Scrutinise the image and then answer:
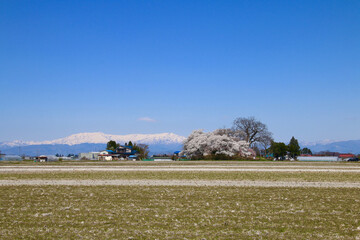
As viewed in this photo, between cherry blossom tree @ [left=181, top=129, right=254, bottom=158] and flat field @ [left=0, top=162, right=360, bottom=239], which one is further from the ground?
cherry blossom tree @ [left=181, top=129, right=254, bottom=158]

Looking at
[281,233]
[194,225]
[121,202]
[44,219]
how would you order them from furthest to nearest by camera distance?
[121,202], [44,219], [194,225], [281,233]

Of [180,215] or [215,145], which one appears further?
[215,145]

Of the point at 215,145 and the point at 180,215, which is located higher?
the point at 215,145

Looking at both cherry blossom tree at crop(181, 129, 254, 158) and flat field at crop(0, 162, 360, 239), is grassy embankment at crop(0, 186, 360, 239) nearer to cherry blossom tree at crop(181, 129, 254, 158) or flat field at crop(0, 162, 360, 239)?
flat field at crop(0, 162, 360, 239)

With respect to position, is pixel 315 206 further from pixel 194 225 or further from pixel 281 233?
pixel 194 225

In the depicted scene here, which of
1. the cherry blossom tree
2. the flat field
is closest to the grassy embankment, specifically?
the flat field

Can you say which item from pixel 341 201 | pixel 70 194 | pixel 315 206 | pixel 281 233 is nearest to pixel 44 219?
pixel 70 194

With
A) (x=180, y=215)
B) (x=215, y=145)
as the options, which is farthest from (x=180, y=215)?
(x=215, y=145)

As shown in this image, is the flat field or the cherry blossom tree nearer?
the flat field

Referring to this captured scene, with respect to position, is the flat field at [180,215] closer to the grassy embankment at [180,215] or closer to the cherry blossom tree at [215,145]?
the grassy embankment at [180,215]

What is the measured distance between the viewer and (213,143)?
2761 inches

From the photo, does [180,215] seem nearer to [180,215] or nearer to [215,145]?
[180,215]

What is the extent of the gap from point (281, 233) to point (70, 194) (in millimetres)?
8270

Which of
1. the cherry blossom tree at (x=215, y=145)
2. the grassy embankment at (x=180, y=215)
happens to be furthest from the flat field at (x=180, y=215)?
the cherry blossom tree at (x=215, y=145)
